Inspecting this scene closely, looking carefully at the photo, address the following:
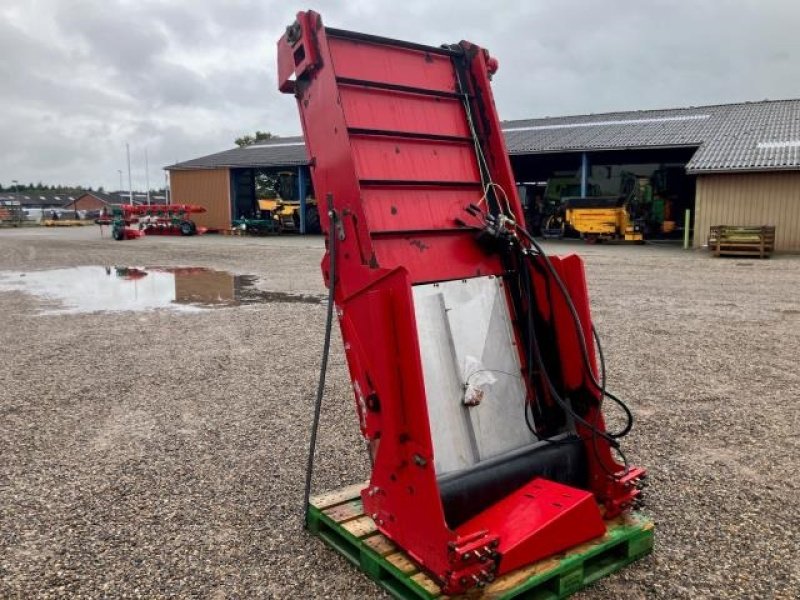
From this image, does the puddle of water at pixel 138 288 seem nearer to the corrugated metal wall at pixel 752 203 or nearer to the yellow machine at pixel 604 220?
the yellow machine at pixel 604 220

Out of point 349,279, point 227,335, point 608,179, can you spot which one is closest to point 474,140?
point 349,279

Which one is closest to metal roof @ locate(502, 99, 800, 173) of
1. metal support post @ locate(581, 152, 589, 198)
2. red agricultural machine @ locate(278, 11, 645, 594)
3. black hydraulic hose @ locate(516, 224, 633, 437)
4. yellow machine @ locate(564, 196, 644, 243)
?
metal support post @ locate(581, 152, 589, 198)

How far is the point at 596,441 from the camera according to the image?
3166mm

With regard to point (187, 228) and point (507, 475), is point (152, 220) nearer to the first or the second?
point (187, 228)

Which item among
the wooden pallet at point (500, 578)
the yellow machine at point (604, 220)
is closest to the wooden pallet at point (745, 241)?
the yellow machine at point (604, 220)

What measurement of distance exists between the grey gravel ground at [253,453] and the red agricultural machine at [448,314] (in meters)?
0.43

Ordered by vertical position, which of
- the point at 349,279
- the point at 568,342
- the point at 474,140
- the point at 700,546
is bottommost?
the point at 700,546

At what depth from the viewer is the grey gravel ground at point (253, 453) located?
2916 millimetres

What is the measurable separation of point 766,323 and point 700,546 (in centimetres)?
639

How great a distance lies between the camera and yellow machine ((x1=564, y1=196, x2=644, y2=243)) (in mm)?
23625

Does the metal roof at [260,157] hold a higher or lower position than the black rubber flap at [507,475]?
higher

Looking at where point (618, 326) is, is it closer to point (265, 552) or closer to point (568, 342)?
point (568, 342)

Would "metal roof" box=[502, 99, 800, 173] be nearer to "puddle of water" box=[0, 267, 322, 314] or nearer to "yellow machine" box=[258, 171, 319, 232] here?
"yellow machine" box=[258, 171, 319, 232]

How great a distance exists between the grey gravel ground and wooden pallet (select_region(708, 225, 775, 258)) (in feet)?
32.4
